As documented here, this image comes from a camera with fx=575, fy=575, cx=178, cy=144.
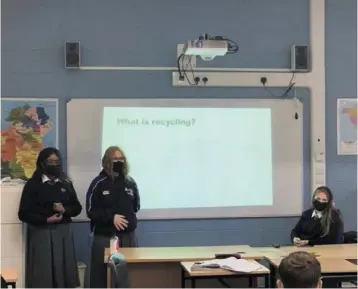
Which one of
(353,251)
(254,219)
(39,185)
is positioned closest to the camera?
(353,251)

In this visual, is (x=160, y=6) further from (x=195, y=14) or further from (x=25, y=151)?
(x=25, y=151)

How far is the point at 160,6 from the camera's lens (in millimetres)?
5750

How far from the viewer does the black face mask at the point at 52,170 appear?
5.02 meters

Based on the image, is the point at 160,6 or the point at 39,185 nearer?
the point at 39,185

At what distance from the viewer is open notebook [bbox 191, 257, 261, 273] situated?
3787 millimetres

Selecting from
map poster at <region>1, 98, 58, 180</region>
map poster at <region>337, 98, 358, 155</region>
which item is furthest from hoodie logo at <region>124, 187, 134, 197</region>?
map poster at <region>337, 98, 358, 155</region>

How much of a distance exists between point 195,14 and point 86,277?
278cm

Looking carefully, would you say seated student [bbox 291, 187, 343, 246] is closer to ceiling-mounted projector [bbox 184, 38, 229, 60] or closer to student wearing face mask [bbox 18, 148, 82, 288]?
ceiling-mounted projector [bbox 184, 38, 229, 60]

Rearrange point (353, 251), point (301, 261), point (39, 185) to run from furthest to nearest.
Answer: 1. point (39, 185)
2. point (353, 251)
3. point (301, 261)

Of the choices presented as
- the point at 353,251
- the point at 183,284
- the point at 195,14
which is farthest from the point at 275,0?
the point at 183,284

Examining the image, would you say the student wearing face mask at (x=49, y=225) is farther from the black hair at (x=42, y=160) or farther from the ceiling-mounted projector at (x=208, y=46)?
the ceiling-mounted projector at (x=208, y=46)

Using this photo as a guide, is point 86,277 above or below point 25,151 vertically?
below

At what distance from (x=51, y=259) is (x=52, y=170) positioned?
766mm

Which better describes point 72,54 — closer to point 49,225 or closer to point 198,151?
point 198,151
